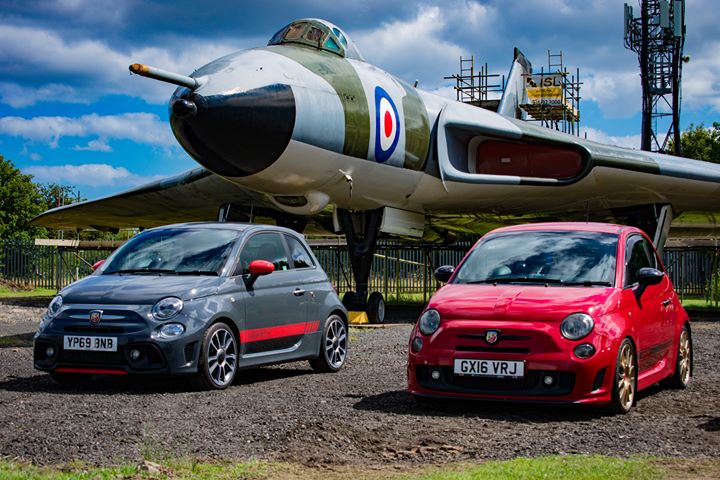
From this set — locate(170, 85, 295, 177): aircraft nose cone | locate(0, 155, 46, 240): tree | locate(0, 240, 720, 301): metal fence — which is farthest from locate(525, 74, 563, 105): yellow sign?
locate(170, 85, 295, 177): aircraft nose cone

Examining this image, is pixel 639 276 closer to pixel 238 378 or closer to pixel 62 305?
pixel 238 378

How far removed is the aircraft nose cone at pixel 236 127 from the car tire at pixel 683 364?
21.0 feet

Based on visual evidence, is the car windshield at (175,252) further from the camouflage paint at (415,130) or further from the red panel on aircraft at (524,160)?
the red panel on aircraft at (524,160)

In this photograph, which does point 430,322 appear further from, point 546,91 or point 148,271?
point 546,91

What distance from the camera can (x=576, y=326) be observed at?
7.30 metres

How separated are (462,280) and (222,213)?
10775 millimetres

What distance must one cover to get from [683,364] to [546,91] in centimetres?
3649

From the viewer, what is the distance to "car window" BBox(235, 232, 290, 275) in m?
9.74

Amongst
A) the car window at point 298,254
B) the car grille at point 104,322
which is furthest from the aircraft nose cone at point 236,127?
the car grille at point 104,322

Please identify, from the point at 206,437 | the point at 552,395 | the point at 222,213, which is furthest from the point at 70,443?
the point at 222,213

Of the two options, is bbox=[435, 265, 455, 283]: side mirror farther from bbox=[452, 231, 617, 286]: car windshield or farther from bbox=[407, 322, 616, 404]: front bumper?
bbox=[407, 322, 616, 404]: front bumper

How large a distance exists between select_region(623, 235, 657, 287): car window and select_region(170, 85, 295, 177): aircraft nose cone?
5.92 m

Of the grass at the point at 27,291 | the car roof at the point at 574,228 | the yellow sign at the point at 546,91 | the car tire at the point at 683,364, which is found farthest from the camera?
the yellow sign at the point at 546,91

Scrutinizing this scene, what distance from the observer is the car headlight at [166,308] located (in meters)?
8.54
